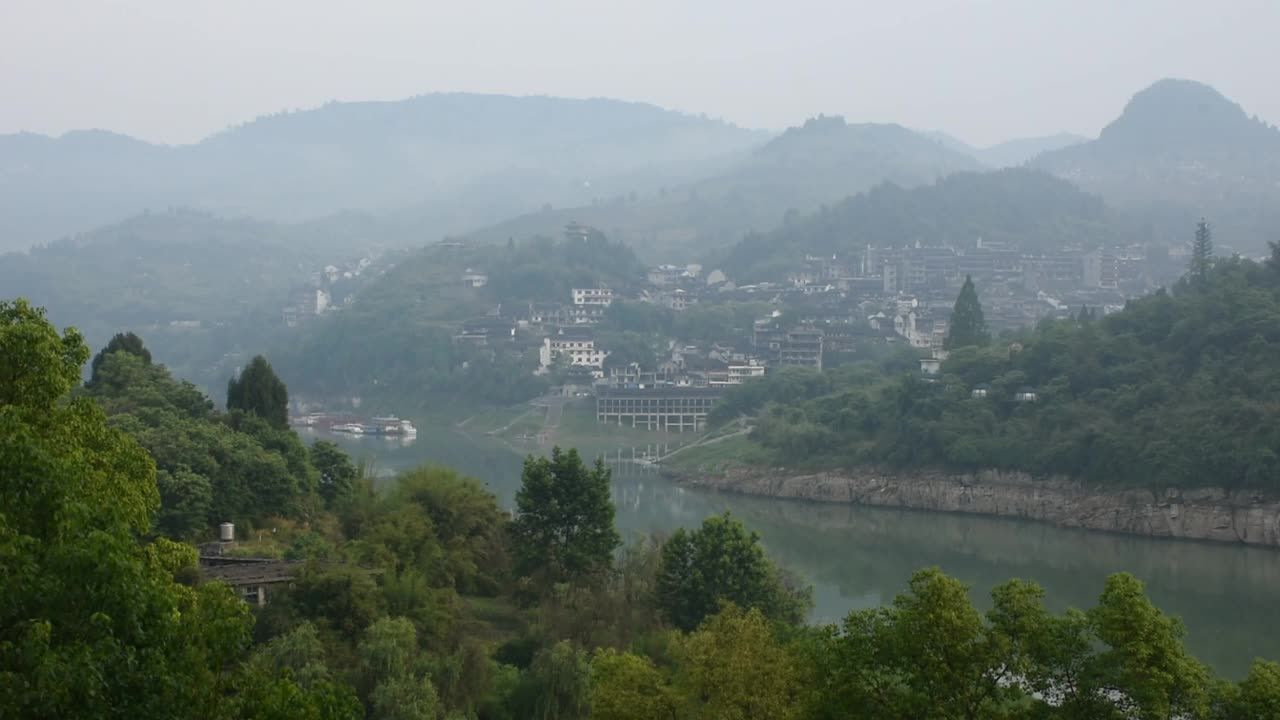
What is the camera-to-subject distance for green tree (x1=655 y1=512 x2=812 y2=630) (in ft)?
37.8

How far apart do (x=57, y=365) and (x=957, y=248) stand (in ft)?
175

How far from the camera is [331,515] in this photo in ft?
44.0

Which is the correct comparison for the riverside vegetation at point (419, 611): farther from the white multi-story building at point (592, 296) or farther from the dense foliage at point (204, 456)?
the white multi-story building at point (592, 296)

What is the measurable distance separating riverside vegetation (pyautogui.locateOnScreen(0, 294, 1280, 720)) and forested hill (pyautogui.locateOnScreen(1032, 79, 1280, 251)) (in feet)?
168

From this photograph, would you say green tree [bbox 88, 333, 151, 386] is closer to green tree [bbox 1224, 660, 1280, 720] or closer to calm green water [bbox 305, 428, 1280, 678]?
calm green water [bbox 305, 428, 1280, 678]

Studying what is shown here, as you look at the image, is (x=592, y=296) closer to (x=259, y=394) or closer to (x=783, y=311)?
(x=783, y=311)

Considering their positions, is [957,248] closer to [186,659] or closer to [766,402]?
[766,402]

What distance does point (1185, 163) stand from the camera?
8056 centimetres

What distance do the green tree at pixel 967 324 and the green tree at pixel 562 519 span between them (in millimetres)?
21817

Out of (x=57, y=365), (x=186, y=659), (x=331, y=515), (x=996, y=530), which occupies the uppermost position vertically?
(x=57, y=365)

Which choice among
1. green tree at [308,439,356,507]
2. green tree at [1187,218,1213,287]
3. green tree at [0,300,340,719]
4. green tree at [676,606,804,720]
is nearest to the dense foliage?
green tree at [308,439,356,507]

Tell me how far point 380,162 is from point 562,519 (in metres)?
142

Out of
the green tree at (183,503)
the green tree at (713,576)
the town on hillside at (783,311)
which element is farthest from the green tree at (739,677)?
the town on hillside at (783,311)

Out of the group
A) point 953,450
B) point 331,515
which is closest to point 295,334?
point 953,450
